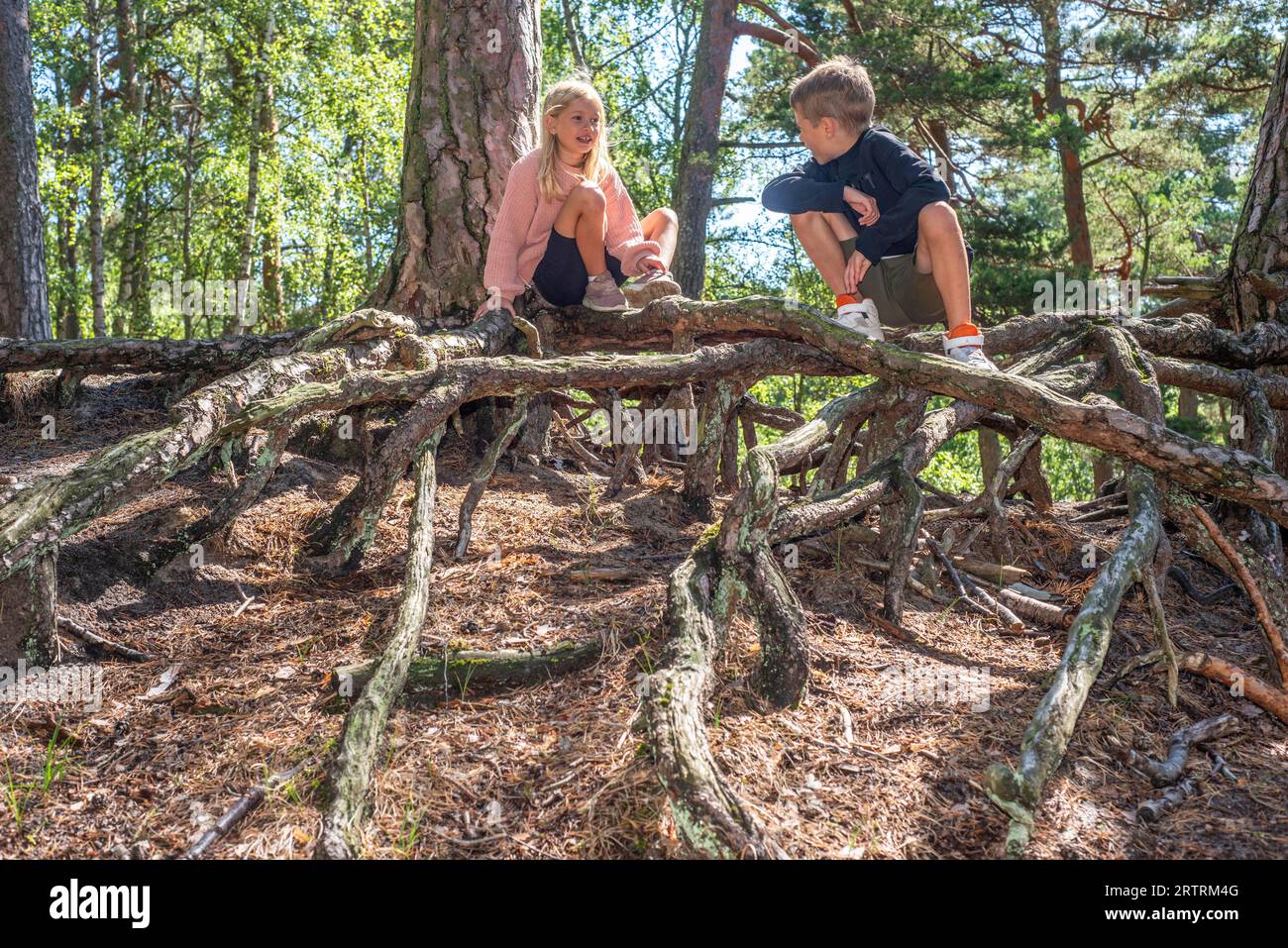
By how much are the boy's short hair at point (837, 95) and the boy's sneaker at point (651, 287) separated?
0.95 meters

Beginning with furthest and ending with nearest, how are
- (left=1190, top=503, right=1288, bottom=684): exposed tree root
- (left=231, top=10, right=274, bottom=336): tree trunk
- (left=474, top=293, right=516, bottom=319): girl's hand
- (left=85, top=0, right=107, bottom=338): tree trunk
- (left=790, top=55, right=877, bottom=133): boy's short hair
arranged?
(left=231, top=10, right=274, bottom=336): tree trunk → (left=85, top=0, right=107, bottom=338): tree trunk → (left=474, top=293, right=516, bottom=319): girl's hand → (left=790, top=55, right=877, bottom=133): boy's short hair → (left=1190, top=503, right=1288, bottom=684): exposed tree root

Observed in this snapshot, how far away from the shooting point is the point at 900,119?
11.8 m

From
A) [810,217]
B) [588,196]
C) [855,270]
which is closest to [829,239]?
[810,217]

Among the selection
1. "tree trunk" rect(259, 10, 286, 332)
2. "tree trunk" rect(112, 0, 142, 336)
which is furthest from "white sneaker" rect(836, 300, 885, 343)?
"tree trunk" rect(112, 0, 142, 336)

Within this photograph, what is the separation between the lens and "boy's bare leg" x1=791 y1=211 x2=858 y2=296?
4.28m

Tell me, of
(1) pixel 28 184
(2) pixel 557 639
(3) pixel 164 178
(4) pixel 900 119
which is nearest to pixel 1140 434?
(2) pixel 557 639

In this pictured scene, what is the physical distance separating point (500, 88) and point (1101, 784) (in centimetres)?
410

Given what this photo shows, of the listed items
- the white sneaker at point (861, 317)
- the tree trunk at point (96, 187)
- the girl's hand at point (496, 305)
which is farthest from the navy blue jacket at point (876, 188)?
the tree trunk at point (96, 187)

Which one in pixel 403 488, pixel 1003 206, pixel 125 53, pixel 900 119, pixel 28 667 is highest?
pixel 125 53

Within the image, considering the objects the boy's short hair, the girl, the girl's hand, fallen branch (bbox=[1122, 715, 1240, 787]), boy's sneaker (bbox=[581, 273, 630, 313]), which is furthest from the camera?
boy's sneaker (bbox=[581, 273, 630, 313])

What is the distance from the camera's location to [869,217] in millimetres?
4105

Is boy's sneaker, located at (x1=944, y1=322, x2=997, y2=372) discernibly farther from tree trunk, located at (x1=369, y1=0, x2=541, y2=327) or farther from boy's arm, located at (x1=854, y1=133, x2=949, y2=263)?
tree trunk, located at (x1=369, y1=0, x2=541, y2=327)

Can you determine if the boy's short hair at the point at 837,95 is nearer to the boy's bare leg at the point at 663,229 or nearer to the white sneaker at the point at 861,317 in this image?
the white sneaker at the point at 861,317
